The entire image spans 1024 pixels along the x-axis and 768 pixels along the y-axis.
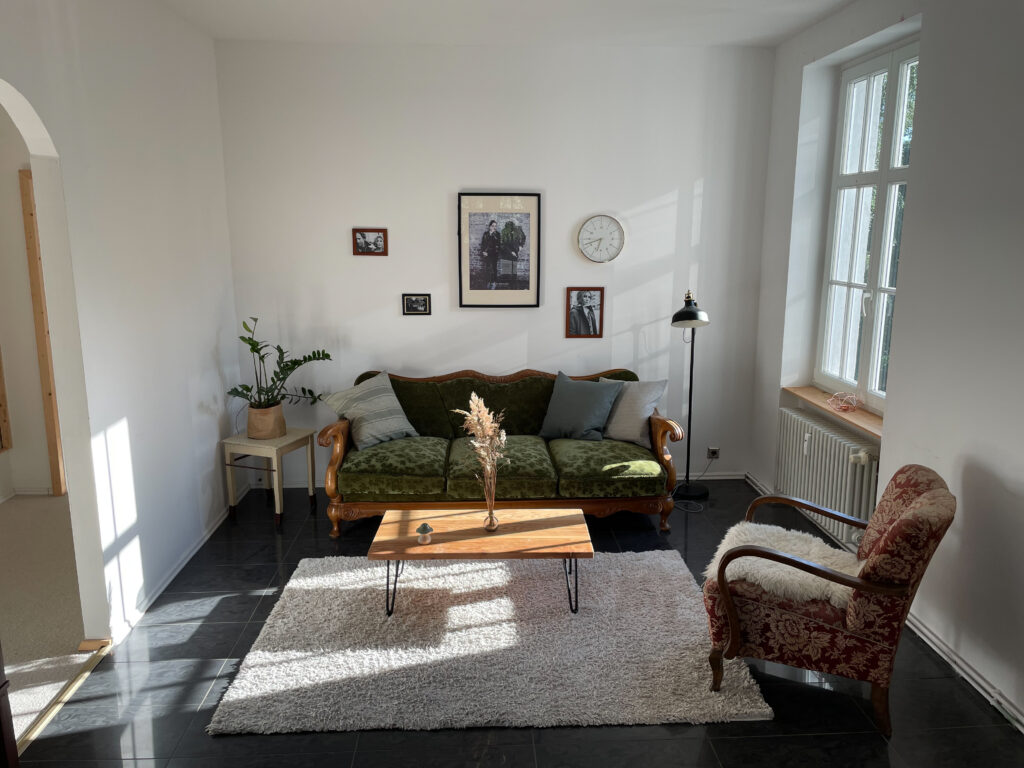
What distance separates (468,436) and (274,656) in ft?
7.47

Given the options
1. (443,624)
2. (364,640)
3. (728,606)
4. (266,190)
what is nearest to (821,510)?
(728,606)

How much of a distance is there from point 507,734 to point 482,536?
3.45 ft

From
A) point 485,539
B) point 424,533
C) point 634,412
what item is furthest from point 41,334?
point 634,412

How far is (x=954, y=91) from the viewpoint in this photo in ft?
11.2

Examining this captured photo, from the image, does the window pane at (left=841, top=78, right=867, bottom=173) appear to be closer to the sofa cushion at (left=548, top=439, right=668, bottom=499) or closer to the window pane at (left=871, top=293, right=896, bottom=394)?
the window pane at (left=871, top=293, right=896, bottom=394)

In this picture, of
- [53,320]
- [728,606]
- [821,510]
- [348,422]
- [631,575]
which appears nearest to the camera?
[728,606]

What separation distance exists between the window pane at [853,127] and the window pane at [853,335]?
0.81 m

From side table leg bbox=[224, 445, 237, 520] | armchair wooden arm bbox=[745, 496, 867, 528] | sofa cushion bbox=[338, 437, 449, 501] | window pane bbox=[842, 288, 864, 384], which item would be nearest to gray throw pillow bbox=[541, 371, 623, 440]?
sofa cushion bbox=[338, 437, 449, 501]

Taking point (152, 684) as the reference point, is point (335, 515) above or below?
above

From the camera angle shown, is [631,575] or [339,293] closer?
[631,575]

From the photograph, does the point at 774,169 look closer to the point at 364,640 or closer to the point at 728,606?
the point at 728,606

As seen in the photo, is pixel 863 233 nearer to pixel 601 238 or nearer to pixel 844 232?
pixel 844 232

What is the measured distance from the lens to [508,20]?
187 inches

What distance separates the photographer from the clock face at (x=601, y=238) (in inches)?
221
